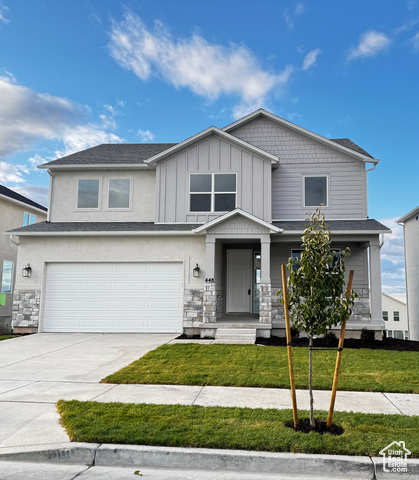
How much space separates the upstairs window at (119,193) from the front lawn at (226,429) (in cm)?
983

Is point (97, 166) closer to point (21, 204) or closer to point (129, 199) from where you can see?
point (129, 199)

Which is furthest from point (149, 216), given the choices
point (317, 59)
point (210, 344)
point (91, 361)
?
point (317, 59)

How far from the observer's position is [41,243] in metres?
13.3

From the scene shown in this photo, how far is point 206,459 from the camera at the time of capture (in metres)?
3.87

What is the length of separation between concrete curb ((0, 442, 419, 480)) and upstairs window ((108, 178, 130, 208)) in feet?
35.9

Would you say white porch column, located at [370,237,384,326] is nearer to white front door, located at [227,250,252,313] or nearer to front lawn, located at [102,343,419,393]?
front lawn, located at [102,343,419,393]

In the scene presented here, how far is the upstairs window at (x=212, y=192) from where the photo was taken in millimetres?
13547

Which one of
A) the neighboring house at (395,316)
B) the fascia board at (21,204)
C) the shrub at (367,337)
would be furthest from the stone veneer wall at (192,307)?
the neighboring house at (395,316)

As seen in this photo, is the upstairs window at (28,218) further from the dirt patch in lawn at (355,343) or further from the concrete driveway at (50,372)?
the dirt patch in lawn at (355,343)

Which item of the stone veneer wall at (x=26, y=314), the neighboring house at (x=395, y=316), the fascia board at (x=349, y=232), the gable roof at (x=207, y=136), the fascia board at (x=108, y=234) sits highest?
the gable roof at (x=207, y=136)

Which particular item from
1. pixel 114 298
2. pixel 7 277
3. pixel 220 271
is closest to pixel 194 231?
pixel 220 271

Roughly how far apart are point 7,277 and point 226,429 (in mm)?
16239

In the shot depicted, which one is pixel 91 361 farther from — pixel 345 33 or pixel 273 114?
pixel 345 33

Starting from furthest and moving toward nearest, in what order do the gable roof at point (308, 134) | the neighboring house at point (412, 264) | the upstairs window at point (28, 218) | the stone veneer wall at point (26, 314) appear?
the upstairs window at point (28, 218)
the neighboring house at point (412, 264)
the gable roof at point (308, 134)
the stone veneer wall at point (26, 314)
